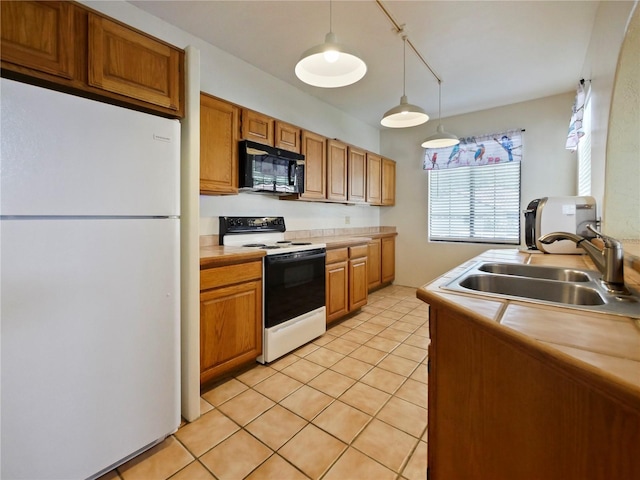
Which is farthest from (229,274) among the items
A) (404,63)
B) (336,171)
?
(404,63)

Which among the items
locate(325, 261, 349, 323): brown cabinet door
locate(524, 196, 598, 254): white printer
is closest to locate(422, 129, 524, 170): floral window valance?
locate(524, 196, 598, 254): white printer

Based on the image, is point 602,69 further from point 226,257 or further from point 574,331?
point 226,257

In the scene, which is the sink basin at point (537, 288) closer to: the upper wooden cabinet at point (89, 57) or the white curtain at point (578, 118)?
the upper wooden cabinet at point (89, 57)

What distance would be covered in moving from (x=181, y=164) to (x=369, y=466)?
1843 millimetres

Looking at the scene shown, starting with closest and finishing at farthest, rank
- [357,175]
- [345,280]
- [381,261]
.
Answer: [345,280] < [357,175] < [381,261]

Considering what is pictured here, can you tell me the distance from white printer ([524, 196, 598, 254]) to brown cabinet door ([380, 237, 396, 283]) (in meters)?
2.39

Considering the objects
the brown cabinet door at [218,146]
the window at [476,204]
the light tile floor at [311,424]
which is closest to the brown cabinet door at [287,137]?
the brown cabinet door at [218,146]

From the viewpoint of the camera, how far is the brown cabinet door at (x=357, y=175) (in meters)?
3.81

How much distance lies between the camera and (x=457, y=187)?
4.34 m

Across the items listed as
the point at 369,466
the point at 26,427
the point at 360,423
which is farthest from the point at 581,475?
the point at 26,427

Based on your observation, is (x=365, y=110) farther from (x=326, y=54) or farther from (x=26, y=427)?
(x=26, y=427)

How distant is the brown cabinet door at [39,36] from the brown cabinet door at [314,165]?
205 cm

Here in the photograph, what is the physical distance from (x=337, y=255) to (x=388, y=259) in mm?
1815

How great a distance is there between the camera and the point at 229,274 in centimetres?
200
